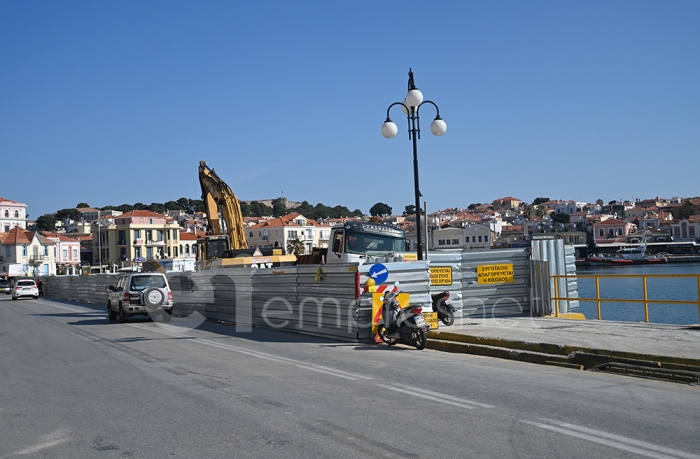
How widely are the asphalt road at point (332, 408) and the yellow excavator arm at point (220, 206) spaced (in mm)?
17416

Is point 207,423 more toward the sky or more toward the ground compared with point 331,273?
more toward the ground

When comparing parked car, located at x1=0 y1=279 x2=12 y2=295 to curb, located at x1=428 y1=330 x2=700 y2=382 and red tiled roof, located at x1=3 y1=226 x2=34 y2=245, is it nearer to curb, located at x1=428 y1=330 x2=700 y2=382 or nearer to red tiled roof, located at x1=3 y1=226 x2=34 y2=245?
red tiled roof, located at x1=3 y1=226 x2=34 y2=245

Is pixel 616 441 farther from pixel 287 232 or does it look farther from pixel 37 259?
pixel 37 259

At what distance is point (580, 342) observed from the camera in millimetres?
12375

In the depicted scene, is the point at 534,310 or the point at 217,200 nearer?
the point at 534,310

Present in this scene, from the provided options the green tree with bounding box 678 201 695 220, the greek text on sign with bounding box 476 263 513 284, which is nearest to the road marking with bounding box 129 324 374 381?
the greek text on sign with bounding box 476 263 513 284

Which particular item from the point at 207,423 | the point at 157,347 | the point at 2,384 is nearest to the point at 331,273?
the point at 157,347

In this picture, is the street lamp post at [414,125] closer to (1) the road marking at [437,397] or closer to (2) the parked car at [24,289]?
(1) the road marking at [437,397]

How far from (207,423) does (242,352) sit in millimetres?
6744

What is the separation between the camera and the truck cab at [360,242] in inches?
839

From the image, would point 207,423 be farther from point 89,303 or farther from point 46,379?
point 89,303

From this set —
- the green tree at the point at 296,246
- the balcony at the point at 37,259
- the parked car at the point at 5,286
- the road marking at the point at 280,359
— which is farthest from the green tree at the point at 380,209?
the road marking at the point at 280,359

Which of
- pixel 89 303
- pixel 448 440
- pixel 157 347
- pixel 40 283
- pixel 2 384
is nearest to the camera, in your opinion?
pixel 448 440

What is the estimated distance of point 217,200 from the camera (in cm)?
3108
